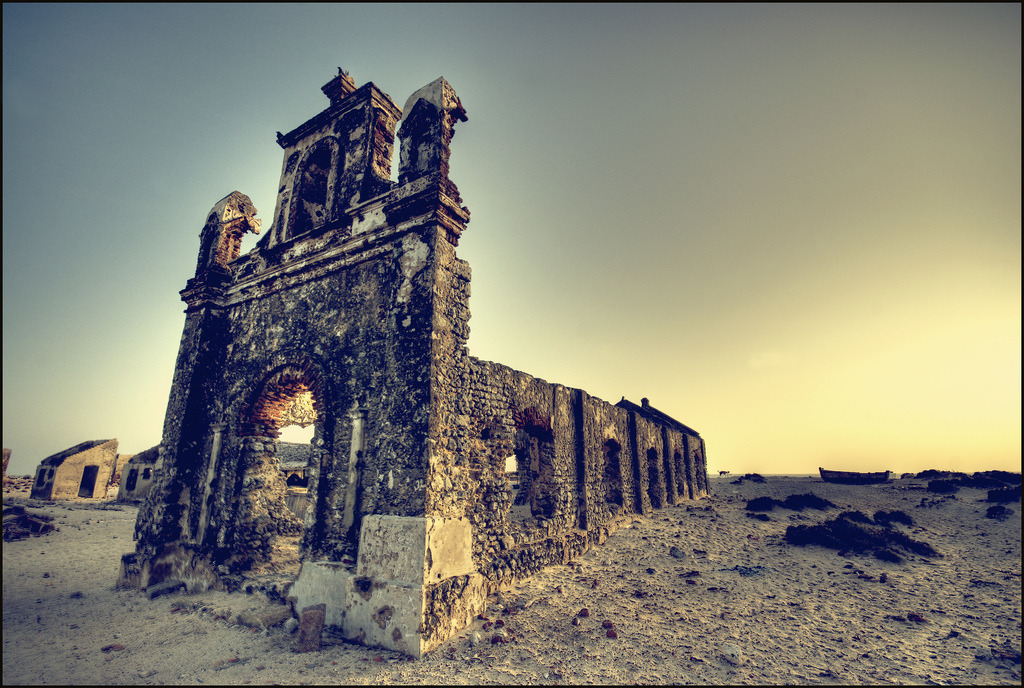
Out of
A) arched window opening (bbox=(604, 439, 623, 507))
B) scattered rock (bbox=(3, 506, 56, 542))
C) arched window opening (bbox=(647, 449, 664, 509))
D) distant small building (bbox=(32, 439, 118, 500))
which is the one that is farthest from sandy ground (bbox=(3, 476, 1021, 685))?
distant small building (bbox=(32, 439, 118, 500))

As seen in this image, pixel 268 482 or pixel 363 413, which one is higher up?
pixel 363 413

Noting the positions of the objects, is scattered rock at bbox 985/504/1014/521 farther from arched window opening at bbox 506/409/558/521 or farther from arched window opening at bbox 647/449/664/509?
arched window opening at bbox 506/409/558/521

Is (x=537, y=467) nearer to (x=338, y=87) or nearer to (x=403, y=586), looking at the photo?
(x=403, y=586)

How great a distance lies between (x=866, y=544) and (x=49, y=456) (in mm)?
30274

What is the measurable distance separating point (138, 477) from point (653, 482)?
832 inches

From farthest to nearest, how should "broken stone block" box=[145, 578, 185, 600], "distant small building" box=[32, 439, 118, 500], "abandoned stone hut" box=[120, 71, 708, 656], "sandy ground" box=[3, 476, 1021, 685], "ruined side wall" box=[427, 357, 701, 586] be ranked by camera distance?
"distant small building" box=[32, 439, 118, 500]
"broken stone block" box=[145, 578, 185, 600]
"ruined side wall" box=[427, 357, 701, 586]
"abandoned stone hut" box=[120, 71, 708, 656]
"sandy ground" box=[3, 476, 1021, 685]

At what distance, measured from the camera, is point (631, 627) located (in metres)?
4.88

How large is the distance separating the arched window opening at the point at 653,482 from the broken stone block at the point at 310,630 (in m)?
11.2

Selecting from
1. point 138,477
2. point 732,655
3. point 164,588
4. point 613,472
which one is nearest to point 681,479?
point 613,472

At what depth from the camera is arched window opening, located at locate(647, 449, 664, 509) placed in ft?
44.7

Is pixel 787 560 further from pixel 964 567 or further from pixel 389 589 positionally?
pixel 389 589

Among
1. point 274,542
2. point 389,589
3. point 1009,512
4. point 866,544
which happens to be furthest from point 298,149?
point 1009,512

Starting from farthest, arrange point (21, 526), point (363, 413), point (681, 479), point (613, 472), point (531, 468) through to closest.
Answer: point (681, 479)
point (613, 472)
point (21, 526)
point (531, 468)
point (363, 413)

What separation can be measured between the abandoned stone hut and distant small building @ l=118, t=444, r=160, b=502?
1548cm
